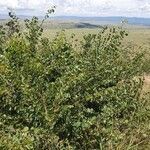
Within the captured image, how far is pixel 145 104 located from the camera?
14414mm

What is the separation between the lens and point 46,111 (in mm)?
11359

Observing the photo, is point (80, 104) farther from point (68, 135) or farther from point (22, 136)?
point (22, 136)

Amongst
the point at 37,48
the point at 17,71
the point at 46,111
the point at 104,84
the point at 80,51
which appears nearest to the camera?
the point at 46,111

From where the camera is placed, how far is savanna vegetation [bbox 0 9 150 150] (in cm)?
1152

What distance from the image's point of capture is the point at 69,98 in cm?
1244

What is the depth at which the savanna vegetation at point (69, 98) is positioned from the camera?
11516mm

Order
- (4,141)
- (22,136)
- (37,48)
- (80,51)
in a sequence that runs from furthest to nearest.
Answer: (80,51) → (37,48) → (22,136) → (4,141)

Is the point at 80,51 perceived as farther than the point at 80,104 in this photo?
Yes

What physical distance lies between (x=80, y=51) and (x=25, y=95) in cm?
516

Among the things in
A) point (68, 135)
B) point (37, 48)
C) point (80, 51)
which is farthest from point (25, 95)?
point (80, 51)

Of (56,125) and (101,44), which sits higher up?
(101,44)

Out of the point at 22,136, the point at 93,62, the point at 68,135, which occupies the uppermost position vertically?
the point at 93,62

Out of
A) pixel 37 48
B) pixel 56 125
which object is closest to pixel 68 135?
pixel 56 125

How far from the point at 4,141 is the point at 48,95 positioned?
9.96 ft
